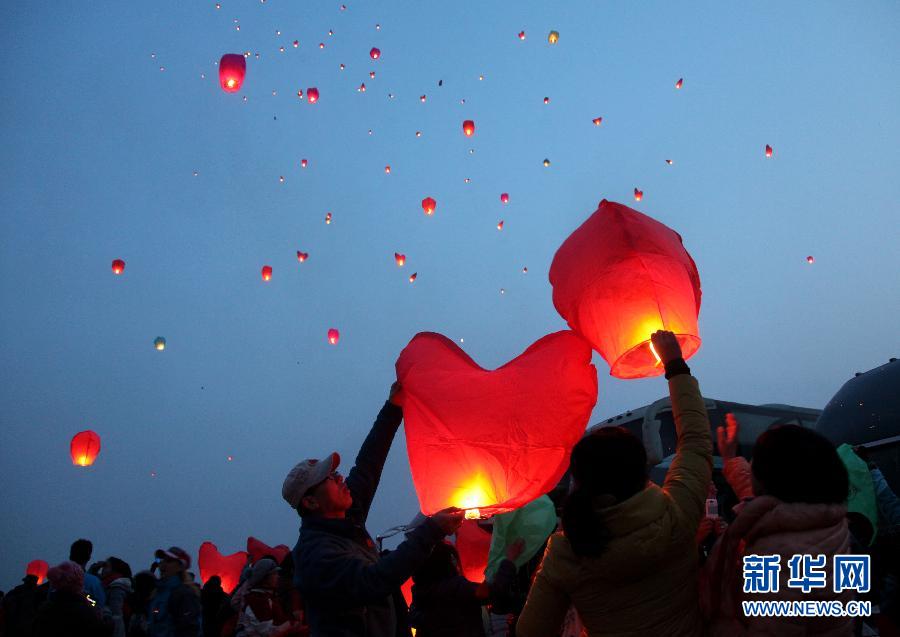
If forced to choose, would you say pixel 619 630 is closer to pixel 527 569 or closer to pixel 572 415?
pixel 572 415

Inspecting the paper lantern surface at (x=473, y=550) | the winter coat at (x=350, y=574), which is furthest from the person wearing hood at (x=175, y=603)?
the winter coat at (x=350, y=574)

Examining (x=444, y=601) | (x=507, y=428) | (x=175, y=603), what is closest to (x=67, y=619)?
(x=175, y=603)

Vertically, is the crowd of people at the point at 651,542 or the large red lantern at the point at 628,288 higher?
the large red lantern at the point at 628,288

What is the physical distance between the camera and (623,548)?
1632mm

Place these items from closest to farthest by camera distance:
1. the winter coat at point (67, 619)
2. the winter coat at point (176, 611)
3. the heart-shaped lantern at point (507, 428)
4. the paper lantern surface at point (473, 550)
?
the heart-shaped lantern at point (507, 428), the winter coat at point (67, 619), the paper lantern surface at point (473, 550), the winter coat at point (176, 611)

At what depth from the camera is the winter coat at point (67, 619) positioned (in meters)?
4.02

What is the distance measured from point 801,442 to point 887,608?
99 cm

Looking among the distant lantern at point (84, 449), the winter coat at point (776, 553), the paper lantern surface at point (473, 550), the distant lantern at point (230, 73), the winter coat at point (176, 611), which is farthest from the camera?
the distant lantern at point (84, 449)

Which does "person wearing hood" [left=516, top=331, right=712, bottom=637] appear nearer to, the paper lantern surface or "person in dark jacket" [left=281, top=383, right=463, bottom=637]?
"person in dark jacket" [left=281, top=383, right=463, bottom=637]

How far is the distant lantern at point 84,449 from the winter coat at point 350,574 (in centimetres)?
834

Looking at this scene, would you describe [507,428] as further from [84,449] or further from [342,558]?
[84,449]

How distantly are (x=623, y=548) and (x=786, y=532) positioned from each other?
16.0 inches

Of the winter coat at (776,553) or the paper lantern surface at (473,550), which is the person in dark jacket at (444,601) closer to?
the paper lantern surface at (473,550)

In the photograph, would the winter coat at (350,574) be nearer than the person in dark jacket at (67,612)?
Yes
